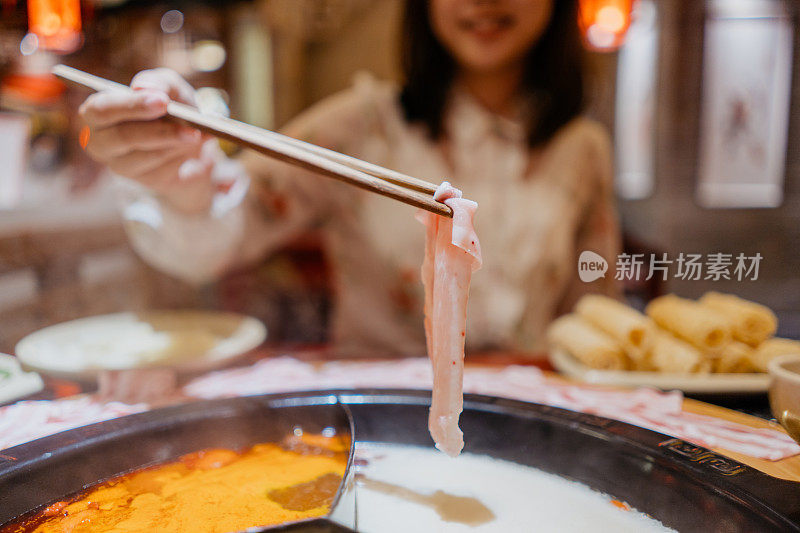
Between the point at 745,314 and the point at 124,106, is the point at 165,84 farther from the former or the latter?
the point at 745,314

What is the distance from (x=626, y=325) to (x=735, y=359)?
Answer: 0.69 feet

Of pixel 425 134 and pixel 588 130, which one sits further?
pixel 588 130

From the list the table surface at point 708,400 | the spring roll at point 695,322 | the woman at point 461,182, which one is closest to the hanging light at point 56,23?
the woman at point 461,182

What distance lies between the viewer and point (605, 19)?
1.33 metres

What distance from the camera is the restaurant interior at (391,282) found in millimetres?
664

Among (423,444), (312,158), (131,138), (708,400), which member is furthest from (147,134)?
(708,400)

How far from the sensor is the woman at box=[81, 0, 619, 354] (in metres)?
1.42

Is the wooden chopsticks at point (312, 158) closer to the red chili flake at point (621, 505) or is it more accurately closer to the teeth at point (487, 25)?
the red chili flake at point (621, 505)

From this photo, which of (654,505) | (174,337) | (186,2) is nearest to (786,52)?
(654,505)

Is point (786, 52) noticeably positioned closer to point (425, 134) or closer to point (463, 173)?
point (463, 173)

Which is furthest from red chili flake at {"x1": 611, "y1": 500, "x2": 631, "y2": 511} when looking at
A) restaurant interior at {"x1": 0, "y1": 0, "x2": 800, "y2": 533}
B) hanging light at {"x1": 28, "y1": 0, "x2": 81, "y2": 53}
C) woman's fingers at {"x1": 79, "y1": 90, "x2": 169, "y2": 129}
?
hanging light at {"x1": 28, "y1": 0, "x2": 81, "y2": 53}

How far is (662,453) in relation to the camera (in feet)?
2.12

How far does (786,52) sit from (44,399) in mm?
1642

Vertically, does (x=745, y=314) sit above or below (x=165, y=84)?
below
